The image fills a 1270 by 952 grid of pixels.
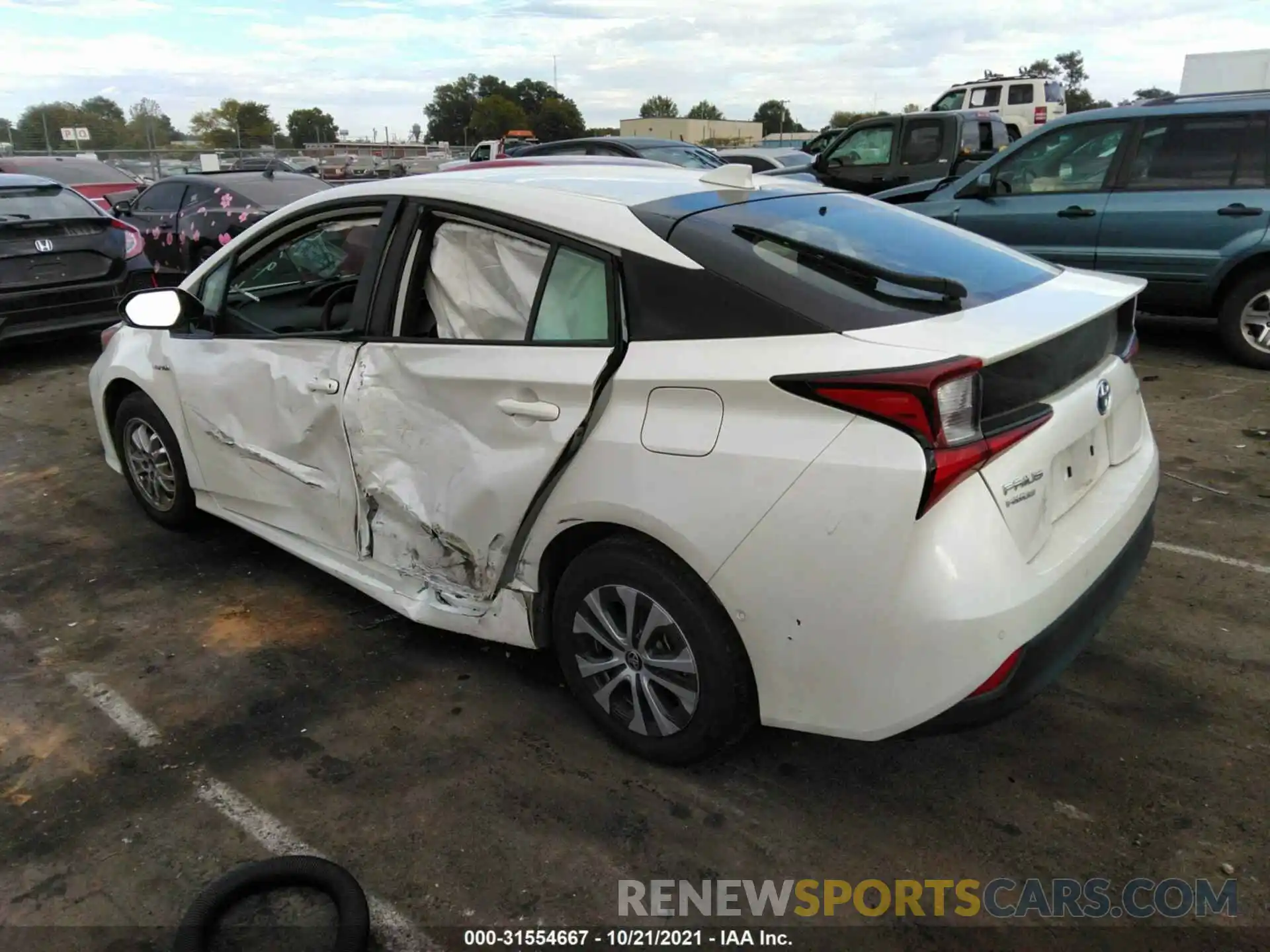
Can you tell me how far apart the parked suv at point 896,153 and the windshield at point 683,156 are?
3.41 ft

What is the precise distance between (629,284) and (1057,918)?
1.94 m

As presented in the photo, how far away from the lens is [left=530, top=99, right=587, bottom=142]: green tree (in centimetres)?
7843

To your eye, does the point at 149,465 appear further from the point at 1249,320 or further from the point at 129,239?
the point at 1249,320

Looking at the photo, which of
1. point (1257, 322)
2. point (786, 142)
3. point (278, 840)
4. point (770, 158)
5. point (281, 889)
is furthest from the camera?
point (786, 142)

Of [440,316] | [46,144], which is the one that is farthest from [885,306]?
[46,144]

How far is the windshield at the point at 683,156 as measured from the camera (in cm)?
1120

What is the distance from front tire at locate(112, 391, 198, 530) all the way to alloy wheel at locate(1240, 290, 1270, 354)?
7.05 m

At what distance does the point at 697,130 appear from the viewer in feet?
255

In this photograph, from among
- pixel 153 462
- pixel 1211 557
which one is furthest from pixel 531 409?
pixel 1211 557

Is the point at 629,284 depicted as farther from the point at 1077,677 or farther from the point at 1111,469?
the point at 1077,677

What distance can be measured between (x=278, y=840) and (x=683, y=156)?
10748 millimetres

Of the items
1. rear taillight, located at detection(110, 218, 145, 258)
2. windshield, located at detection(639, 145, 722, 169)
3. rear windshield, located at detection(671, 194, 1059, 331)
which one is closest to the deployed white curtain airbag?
rear windshield, located at detection(671, 194, 1059, 331)

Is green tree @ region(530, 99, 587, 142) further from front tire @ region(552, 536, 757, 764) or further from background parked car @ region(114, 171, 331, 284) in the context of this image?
front tire @ region(552, 536, 757, 764)

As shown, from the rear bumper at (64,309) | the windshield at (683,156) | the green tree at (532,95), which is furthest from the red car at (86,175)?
the green tree at (532,95)
